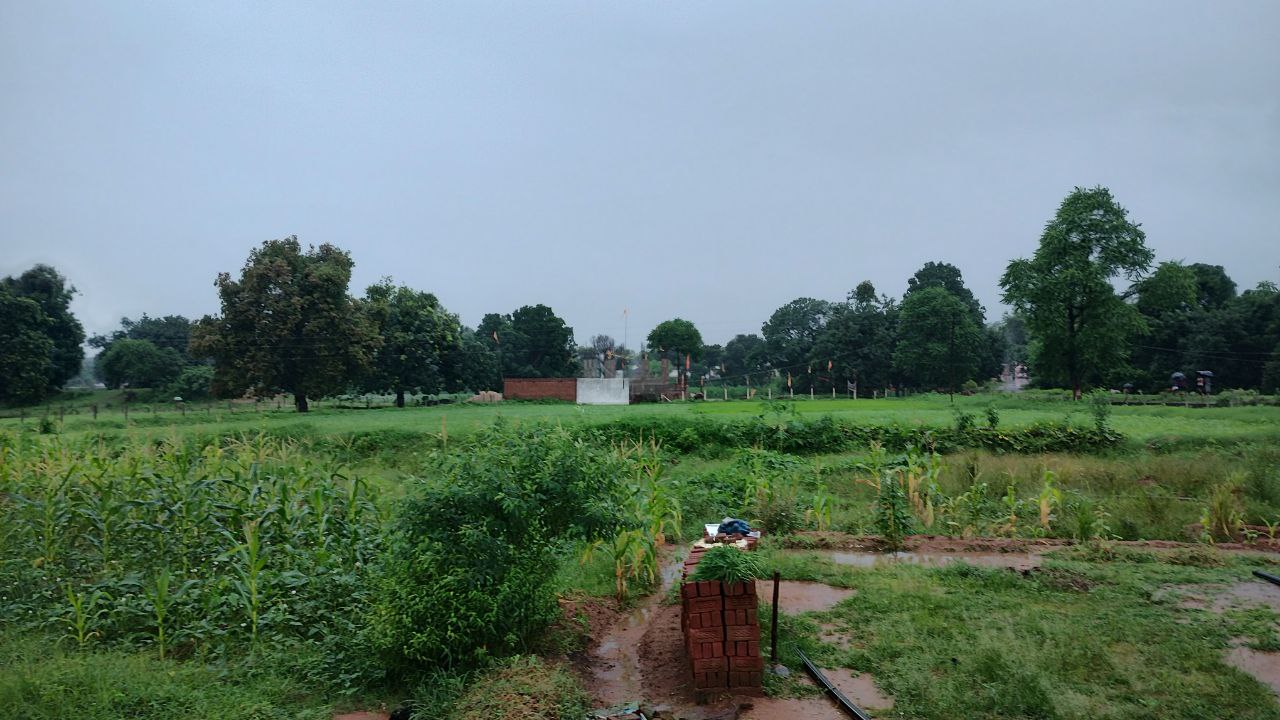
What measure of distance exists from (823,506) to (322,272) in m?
25.1

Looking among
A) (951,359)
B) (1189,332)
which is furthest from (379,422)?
(1189,332)

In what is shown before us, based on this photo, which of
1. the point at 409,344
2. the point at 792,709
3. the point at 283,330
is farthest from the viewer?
the point at 409,344

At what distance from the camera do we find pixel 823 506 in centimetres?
1075

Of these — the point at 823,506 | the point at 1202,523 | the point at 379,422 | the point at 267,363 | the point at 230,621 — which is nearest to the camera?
the point at 230,621

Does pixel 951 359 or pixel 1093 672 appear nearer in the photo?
pixel 1093 672

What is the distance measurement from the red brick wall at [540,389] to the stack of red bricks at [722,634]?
35148 mm

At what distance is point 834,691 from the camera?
5121 millimetres

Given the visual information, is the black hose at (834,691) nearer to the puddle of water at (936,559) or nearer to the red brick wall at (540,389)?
the puddle of water at (936,559)

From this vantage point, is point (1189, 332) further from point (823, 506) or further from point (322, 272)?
point (322, 272)

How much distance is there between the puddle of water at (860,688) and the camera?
5008 millimetres

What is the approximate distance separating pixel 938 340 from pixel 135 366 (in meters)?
48.6

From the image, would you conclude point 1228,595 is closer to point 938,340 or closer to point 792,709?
point 792,709

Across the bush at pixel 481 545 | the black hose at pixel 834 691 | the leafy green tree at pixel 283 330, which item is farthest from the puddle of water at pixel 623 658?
the leafy green tree at pixel 283 330

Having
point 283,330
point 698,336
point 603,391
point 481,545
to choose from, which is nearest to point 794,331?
point 698,336
